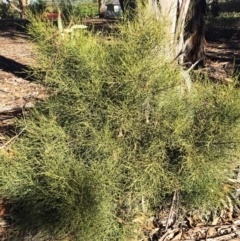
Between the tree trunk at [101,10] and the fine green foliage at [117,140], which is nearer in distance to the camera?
the fine green foliage at [117,140]

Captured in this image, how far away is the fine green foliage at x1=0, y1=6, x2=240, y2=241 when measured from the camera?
2.48m

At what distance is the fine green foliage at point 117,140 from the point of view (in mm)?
2477

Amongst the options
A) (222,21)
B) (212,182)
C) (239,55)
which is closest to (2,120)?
(212,182)

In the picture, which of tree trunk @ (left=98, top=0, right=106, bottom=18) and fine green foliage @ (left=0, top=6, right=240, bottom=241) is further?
tree trunk @ (left=98, top=0, right=106, bottom=18)

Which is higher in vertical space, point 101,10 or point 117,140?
point 117,140

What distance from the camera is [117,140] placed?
2561mm

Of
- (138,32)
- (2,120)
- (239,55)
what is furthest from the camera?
(239,55)

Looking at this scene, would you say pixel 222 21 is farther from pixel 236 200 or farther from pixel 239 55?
pixel 236 200

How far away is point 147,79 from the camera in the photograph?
98.7 inches

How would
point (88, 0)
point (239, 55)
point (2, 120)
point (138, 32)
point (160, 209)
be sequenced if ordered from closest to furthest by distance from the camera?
point (138, 32) < point (160, 209) < point (88, 0) < point (2, 120) < point (239, 55)

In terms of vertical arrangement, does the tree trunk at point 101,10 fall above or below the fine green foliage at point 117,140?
below

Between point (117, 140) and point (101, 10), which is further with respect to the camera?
point (101, 10)

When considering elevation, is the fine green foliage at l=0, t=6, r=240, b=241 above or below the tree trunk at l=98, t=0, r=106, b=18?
above

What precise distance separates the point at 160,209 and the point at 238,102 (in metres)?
0.98
